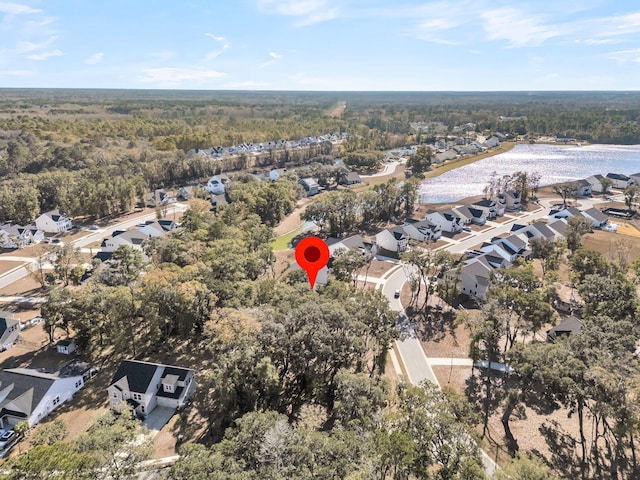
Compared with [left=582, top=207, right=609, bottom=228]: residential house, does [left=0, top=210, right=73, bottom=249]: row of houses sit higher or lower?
lower

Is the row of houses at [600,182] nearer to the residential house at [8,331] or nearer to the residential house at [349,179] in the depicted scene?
the residential house at [349,179]

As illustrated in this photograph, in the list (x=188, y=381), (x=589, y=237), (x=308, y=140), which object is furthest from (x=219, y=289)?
(x=308, y=140)

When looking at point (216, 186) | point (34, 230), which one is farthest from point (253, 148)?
point (34, 230)

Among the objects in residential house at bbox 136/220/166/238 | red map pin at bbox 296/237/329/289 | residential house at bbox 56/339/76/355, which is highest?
red map pin at bbox 296/237/329/289

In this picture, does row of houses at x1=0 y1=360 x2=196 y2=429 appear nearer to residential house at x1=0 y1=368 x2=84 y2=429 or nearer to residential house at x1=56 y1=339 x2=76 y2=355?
residential house at x1=0 y1=368 x2=84 y2=429

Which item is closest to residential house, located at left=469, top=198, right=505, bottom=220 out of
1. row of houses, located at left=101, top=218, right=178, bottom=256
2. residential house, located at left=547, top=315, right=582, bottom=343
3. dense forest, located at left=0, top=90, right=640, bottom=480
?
dense forest, located at left=0, top=90, right=640, bottom=480

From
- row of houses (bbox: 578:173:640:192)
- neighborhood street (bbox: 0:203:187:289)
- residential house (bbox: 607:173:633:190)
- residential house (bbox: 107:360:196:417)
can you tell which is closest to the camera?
residential house (bbox: 107:360:196:417)

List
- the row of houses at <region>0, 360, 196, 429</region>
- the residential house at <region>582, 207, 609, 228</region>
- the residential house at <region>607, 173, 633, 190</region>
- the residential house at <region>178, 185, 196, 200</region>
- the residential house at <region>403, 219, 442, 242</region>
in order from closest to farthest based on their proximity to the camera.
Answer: the row of houses at <region>0, 360, 196, 429</region>
the residential house at <region>403, 219, 442, 242</region>
the residential house at <region>582, 207, 609, 228</region>
the residential house at <region>178, 185, 196, 200</region>
the residential house at <region>607, 173, 633, 190</region>

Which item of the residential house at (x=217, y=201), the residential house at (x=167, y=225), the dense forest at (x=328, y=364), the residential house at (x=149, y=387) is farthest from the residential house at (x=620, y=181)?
the residential house at (x=149, y=387)
